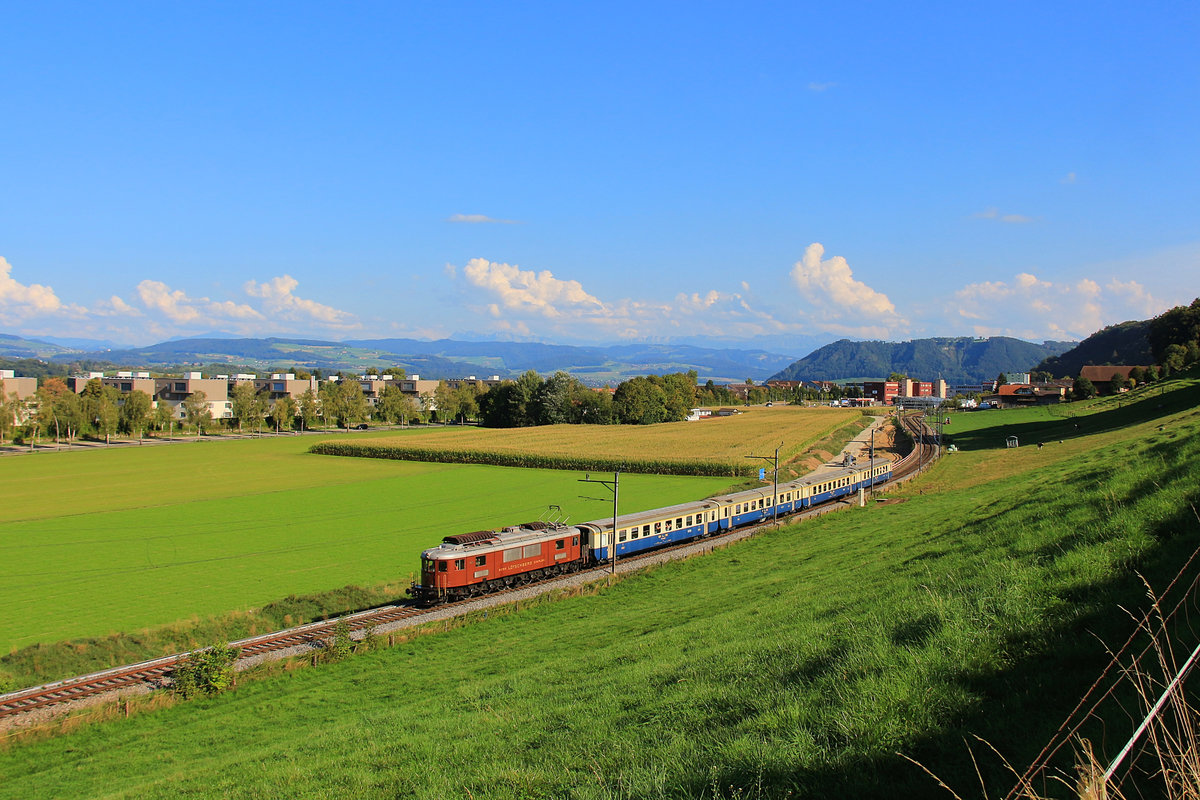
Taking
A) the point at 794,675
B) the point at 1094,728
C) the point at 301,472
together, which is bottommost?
the point at 301,472

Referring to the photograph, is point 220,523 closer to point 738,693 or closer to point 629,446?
point 738,693

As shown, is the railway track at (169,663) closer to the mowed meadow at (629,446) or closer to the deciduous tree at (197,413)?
the mowed meadow at (629,446)

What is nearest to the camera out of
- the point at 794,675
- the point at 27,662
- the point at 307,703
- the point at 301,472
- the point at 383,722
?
the point at 794,675

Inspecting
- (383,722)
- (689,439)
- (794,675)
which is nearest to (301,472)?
(689,439)

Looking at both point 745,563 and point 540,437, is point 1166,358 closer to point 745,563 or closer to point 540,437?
point 540,437

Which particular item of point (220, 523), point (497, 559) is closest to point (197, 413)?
point (220, 523)

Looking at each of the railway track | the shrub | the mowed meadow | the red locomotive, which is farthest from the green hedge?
the shrub

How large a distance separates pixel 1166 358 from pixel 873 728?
166 metres

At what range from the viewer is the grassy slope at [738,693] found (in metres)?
7.85

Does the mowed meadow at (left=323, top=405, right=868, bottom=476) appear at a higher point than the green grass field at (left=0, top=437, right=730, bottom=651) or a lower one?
higher

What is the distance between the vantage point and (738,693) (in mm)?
10641

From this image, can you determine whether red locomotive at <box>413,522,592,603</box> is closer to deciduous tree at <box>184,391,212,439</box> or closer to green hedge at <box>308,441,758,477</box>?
green hedge at <box>308,441,758,477</box>

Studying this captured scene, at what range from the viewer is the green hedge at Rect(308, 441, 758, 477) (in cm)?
7631

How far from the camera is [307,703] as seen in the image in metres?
19.8
